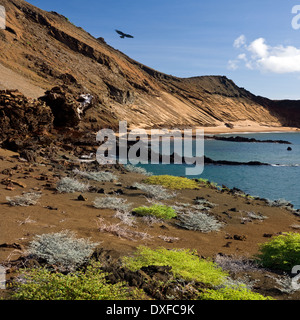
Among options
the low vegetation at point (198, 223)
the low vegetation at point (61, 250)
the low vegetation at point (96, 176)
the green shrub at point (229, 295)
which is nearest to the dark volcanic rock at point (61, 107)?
the low vegetation at point (96, 176)

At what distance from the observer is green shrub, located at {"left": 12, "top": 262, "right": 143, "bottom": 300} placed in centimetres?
371

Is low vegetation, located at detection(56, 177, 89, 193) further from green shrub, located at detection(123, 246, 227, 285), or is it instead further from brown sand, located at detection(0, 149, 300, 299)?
green shrub, located at detection(123, 246, 227, 285)

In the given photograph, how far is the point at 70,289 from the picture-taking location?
384 centimetres

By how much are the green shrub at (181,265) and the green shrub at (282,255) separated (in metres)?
1.66

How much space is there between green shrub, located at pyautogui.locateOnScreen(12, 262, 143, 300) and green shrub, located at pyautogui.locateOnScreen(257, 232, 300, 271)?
397 cm

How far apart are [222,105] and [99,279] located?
362 ft

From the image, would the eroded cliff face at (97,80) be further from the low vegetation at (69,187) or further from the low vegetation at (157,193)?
the low vegetation at (69,187)

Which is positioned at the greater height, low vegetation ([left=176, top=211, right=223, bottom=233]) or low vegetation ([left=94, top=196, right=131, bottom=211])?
low vegetation ([left=94, top=196, right=131, bottom=211])

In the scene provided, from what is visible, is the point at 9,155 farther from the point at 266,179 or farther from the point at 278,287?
the point at 266,179

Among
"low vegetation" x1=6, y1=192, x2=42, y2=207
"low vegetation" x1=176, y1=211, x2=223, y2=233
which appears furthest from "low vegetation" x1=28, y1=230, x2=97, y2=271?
"low vegetation" x1=176, y1=211, x2=223, y2=233

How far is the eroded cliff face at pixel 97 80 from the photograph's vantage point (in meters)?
53.8

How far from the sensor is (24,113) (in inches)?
864

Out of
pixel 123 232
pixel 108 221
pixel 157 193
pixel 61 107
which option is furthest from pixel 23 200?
pixel 61 107

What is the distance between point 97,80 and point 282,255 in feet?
219
